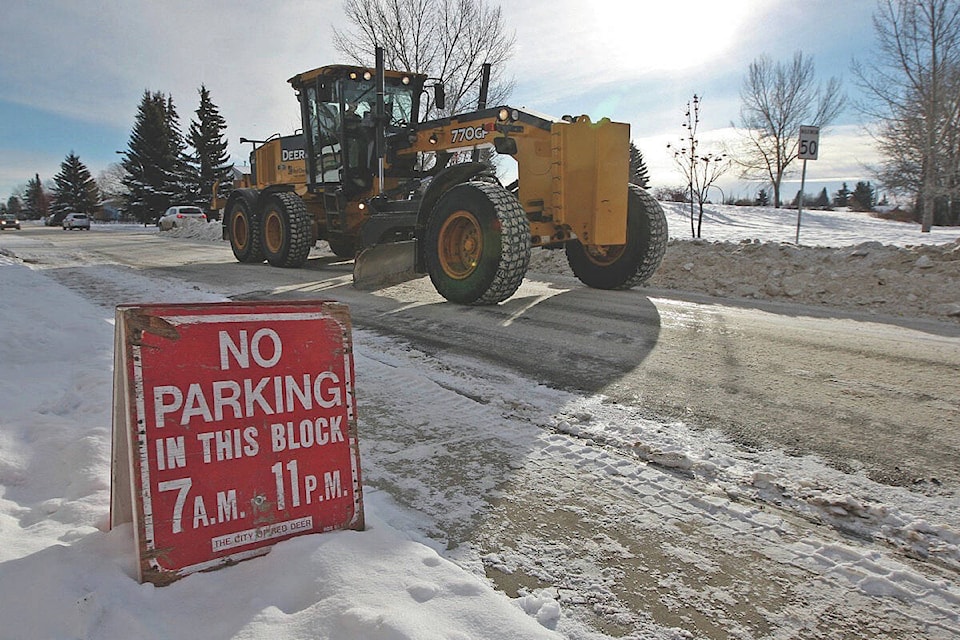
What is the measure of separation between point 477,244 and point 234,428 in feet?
16.2

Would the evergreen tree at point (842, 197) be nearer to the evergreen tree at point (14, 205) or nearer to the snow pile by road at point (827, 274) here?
the snow pile by road at point (827, 274)

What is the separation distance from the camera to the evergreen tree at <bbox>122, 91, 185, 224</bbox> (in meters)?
48.2

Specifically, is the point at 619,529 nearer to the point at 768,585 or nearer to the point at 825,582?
the point at 768,585

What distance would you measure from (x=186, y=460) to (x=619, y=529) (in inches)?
62.1

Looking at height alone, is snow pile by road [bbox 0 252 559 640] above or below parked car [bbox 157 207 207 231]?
below

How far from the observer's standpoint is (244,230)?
1248 cm

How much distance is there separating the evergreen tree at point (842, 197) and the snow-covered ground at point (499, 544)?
210ft

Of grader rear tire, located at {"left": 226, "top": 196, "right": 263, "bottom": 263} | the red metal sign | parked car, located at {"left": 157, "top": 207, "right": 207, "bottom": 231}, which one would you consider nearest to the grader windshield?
grader rear tire, located at {"left": 226, "top": 196, "right": 263, "bottom": 263}

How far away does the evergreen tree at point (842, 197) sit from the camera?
57.5 metres

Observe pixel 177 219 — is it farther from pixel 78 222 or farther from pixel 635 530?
pixel 635 530

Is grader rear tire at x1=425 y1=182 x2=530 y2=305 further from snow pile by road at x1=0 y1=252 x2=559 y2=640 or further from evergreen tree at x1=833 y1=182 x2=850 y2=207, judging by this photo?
evergreen tree at x1=833 y1=182 x2=850 y2=207

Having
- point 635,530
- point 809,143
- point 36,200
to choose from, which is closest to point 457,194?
point 635,530

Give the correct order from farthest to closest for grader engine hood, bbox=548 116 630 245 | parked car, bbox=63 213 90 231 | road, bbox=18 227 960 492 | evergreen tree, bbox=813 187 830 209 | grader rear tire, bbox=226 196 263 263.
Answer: evergreen tree, bbox=813 187 830 209 → parked car, bbox=63 213 90 231 → grader rear tire, bbox=226 196 263 263 → grader engine hood, bbox=548 116 630 245 → road, bbox=18 227 960 492

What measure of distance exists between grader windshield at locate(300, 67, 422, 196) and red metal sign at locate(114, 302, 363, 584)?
807 centimetres
